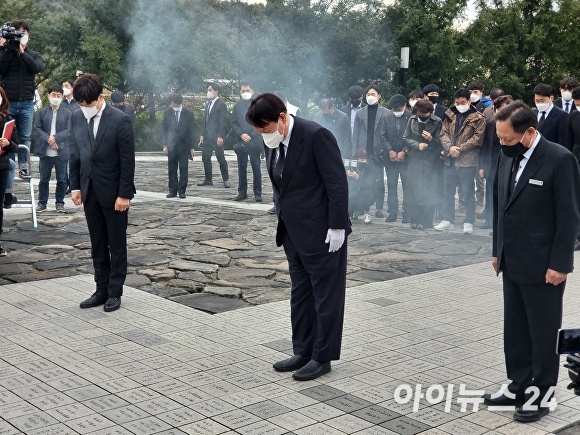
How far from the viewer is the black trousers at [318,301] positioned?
17.2 ft

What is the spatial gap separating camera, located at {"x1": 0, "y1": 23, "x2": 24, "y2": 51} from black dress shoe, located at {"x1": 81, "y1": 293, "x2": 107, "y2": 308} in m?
6.04

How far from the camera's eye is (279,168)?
209 inches

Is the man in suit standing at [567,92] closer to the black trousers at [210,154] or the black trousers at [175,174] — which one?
the black trousers at [175,174]

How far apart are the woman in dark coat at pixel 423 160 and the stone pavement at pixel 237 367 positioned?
3713mm

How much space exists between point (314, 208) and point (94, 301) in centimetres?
266

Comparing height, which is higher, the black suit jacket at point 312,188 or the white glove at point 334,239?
the black suit jacket at point 312,188

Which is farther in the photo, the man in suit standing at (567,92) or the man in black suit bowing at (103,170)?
the man in suit standing at (567,92)

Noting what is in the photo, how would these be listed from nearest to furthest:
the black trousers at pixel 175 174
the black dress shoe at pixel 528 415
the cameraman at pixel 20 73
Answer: the black dress shoe at pixel 528 415
the cameraman at pixel 20 73
the black trousers at pixel 175 174

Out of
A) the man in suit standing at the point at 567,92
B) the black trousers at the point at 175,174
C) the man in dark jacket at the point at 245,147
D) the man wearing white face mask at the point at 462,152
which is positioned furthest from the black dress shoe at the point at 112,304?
the black trousers at the point at 175,174

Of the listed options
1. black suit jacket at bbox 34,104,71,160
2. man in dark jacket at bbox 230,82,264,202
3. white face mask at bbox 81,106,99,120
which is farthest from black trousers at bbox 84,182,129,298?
man in dark jacket at bbox 230,82,264,202

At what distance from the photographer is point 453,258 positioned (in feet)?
31.0

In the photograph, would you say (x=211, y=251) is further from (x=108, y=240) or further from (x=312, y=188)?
(x=312, y=188)

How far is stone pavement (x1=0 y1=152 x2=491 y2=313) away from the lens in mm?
7988

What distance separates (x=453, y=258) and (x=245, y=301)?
2993 millimetres
